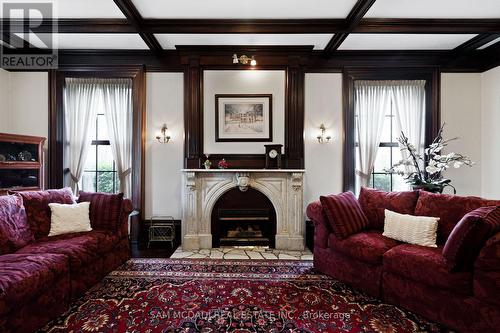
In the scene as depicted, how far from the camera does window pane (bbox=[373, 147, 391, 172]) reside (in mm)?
4340

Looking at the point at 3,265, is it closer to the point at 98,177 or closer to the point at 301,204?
the point at 98,177

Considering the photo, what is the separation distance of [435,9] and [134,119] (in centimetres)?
428

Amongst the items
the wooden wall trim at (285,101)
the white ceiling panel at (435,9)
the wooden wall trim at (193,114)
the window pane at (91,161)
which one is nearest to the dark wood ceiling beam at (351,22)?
the white ceiling panel at (435,9)

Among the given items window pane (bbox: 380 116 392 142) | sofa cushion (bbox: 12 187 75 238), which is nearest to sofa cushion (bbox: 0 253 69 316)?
sofa cushion (bbox: 12 187 75 238)

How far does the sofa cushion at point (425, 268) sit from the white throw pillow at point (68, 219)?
3136 millimetres

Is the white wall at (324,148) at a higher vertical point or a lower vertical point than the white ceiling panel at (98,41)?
lower

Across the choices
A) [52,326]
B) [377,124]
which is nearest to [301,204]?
[377,124]

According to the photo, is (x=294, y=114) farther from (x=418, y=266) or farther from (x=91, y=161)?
(x=91, y=161)

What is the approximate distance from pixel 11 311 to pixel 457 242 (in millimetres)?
3160

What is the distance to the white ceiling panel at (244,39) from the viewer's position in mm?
3635

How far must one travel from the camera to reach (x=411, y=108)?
4.24 m

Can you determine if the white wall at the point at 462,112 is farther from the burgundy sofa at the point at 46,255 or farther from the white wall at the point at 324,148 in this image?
the burgundy sofa at the point at 46,255

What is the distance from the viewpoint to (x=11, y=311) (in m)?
1.75

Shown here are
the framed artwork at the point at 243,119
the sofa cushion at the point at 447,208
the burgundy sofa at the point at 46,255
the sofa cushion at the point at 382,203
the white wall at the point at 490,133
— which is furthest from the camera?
the framed artwork at the point at 243,119
